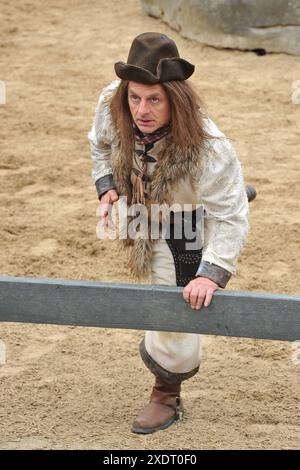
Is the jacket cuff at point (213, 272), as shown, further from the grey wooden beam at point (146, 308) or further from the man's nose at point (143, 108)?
the man's nose at point (143, 108)

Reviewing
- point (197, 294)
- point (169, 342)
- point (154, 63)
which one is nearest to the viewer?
point (197, 294)

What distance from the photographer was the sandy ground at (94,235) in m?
3.28

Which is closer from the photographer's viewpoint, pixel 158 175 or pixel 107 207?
pixel 158 175

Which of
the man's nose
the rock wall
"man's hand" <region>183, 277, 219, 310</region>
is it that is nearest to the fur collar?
the man's nose

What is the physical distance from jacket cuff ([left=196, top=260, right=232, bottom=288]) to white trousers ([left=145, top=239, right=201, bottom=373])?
0.88ft

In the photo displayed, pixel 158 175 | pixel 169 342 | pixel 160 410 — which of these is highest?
pixel 158 175

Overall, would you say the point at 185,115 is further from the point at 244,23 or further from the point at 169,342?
the point at 244,23

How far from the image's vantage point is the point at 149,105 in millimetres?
2916

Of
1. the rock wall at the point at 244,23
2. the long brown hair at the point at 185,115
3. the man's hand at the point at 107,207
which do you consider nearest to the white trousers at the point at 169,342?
the man's hand at the point at 107,207

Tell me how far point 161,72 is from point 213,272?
0.59 m

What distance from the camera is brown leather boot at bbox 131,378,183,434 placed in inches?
126

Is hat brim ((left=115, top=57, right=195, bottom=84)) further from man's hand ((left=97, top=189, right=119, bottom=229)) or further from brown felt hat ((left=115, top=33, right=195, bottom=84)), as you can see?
man's hand ((left=97, top=189, right=119, bottom=229))

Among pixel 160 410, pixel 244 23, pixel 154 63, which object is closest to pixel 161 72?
pixel 154 63

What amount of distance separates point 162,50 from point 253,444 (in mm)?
1222
